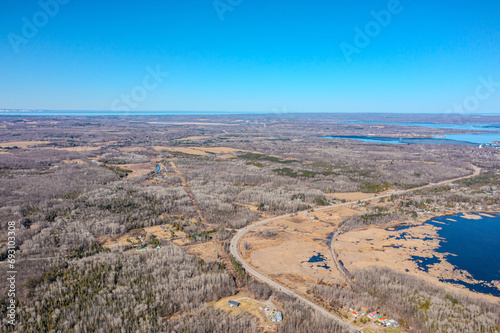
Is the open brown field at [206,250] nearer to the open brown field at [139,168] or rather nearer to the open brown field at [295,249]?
the open brown field at [295,249]

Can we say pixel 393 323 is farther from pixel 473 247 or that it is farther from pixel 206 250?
pixel 473 247

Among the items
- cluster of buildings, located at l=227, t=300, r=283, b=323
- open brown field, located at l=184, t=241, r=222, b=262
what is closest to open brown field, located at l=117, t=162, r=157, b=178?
open brown field, located at l=184, t=241, r=222, b=262

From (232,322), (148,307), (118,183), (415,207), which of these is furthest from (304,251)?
(118,183)

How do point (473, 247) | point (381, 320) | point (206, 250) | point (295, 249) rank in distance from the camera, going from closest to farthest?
point (381, 320) → point (206, 250) → point (295, 249) → point (473, 247)

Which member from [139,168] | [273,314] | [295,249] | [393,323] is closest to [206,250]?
[295,249]

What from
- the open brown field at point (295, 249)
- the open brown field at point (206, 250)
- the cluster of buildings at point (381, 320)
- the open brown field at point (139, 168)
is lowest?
the open brown field at point (295, 249)

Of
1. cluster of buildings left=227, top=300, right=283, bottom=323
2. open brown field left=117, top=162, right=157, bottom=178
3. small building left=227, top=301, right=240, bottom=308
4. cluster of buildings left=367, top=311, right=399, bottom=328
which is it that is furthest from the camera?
open brown field left=117, top=162, right=157, bottom=178

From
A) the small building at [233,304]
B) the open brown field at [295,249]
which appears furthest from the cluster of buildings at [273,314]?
the open brown field at [295,249]

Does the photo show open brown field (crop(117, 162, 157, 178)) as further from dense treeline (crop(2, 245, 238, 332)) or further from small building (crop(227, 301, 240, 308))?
small building (crop(227, 301, 240, 308))

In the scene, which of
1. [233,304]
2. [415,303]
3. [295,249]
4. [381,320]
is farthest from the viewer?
[295,249]
